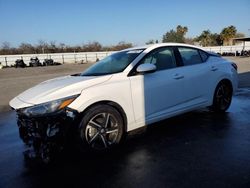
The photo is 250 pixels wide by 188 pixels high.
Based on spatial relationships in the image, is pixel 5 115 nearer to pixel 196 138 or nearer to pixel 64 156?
pixel 64 156

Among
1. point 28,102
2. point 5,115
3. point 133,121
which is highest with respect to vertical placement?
point 28,102

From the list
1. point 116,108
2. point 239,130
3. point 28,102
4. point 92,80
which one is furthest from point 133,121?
point 239,130

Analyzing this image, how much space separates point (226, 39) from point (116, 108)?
85.4 meters

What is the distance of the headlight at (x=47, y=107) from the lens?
144 inches

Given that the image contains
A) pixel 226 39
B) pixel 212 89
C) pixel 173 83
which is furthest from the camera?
pixel 226 39

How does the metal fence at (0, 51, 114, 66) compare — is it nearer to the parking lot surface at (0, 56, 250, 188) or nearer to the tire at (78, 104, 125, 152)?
the parking lot surface at (0, 56, 250, 188)

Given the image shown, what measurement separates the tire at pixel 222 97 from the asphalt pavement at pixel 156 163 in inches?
31.7

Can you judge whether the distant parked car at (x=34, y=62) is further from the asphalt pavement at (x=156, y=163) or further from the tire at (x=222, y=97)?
the tire at (x=222, y=97)

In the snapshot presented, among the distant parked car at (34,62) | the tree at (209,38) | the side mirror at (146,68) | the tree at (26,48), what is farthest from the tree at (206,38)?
the side mirror at (146,68)

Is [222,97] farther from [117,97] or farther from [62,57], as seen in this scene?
[62,57]

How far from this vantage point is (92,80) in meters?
4.14

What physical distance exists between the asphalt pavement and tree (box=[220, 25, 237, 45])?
272ft

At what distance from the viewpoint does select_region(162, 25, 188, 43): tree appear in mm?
80375

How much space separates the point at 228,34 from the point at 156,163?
8514 cm
